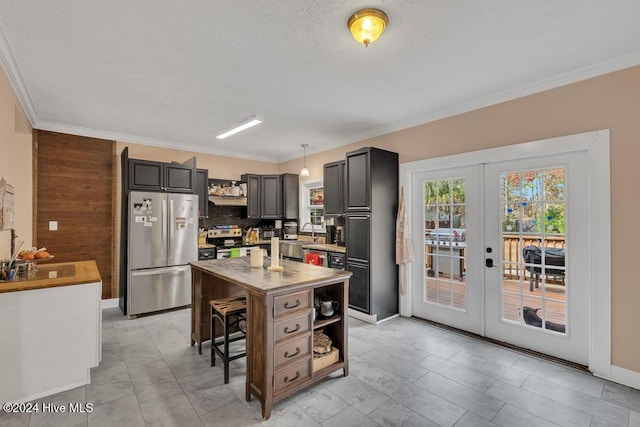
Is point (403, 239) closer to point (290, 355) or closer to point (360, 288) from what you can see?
point (360, 288)

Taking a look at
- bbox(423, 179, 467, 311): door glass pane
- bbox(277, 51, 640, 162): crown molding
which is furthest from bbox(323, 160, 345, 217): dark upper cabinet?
bbox(423, 179, 467, 311): door glass pane

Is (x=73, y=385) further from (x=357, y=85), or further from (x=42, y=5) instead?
(x=357, y=85)

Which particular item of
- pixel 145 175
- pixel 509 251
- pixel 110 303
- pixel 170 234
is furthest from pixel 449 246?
pixel 110 303

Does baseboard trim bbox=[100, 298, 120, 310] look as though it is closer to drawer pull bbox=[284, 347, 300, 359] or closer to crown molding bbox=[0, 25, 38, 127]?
crown molding bbox=[0, 25, 38, 127]

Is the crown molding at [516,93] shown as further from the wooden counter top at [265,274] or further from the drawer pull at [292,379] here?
the drawer pull at [292,379]

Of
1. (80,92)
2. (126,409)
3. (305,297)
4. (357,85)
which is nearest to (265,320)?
(305,297)

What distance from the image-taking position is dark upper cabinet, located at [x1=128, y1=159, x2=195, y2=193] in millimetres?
4348

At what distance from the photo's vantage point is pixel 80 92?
3.23m

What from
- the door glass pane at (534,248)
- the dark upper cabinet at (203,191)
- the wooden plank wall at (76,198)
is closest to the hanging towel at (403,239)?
the door glass pane at (534,248)

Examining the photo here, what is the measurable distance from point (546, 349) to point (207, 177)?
5259 millimetres

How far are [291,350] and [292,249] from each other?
329 centimetres

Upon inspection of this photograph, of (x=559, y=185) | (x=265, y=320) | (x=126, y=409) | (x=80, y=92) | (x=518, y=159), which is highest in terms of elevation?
(x=80, y=92)

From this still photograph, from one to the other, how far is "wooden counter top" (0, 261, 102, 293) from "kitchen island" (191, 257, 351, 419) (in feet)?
3.53

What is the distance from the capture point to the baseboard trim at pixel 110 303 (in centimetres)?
464
